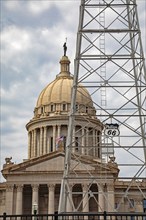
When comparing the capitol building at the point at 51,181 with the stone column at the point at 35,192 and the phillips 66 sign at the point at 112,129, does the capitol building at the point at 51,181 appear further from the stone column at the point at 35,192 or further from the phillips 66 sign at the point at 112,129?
the phillips 66 sign at the point at 112,129

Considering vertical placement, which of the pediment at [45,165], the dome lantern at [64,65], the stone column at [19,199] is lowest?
the stone column at [19,199]

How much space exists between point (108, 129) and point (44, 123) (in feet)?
171

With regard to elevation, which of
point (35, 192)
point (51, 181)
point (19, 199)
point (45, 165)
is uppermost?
point (45, 165)

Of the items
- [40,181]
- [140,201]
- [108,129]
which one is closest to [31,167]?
[40,181]

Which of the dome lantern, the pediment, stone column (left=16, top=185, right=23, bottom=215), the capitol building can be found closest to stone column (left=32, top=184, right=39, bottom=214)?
the capitol building

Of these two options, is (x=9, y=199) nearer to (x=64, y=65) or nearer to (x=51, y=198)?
(x=51, y=198)

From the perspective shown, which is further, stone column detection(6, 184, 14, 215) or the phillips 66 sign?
stone column detection(6, 184, 14, 215)

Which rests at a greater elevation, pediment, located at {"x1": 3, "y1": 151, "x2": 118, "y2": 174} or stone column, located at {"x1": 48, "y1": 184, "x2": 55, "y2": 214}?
pediment, located at {"x1": 3, "y1": 151, "x2": 118, "y2": 174}

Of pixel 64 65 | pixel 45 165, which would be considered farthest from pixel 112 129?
pixel 64 65

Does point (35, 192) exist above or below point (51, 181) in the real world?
below

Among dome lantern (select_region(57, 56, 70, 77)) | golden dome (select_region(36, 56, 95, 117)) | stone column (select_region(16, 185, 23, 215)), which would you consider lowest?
stone column (select_region(16, 185, 23, 215))

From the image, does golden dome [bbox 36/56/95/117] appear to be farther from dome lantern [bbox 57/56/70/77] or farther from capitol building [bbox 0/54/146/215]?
capitol building [bbox 0/54/146/215]

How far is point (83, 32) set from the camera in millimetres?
30625

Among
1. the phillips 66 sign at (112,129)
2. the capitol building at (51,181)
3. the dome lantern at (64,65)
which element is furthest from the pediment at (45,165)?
the phillips 66 sign at (112,129)
